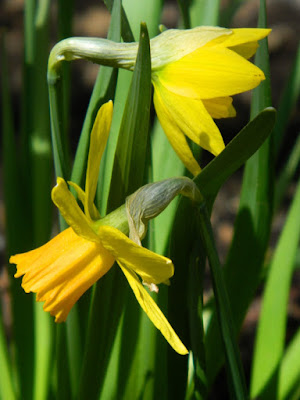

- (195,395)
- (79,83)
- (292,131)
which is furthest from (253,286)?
(79,83)

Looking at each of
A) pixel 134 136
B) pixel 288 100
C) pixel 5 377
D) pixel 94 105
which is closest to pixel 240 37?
pixel 134 136

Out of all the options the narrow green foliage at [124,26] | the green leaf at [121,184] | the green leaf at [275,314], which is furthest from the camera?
the green leaf at [275,314]

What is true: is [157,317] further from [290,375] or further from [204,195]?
[290,375]

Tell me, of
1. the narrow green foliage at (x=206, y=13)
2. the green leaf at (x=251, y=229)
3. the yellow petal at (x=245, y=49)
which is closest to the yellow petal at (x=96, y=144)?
the yellow petal at (x=245, y=49)

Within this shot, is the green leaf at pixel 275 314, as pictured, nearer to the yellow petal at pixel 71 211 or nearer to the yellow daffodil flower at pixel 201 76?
the yellow daffodil flower at pixel 201 76

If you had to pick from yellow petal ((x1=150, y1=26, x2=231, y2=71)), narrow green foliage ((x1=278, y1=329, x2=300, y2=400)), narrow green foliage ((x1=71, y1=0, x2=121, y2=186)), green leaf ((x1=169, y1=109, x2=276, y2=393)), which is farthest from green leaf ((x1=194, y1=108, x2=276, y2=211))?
narrow green foliage ((x1=278, y1=329, x2=300, y2=400))

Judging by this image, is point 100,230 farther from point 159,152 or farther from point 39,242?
point 39,242
